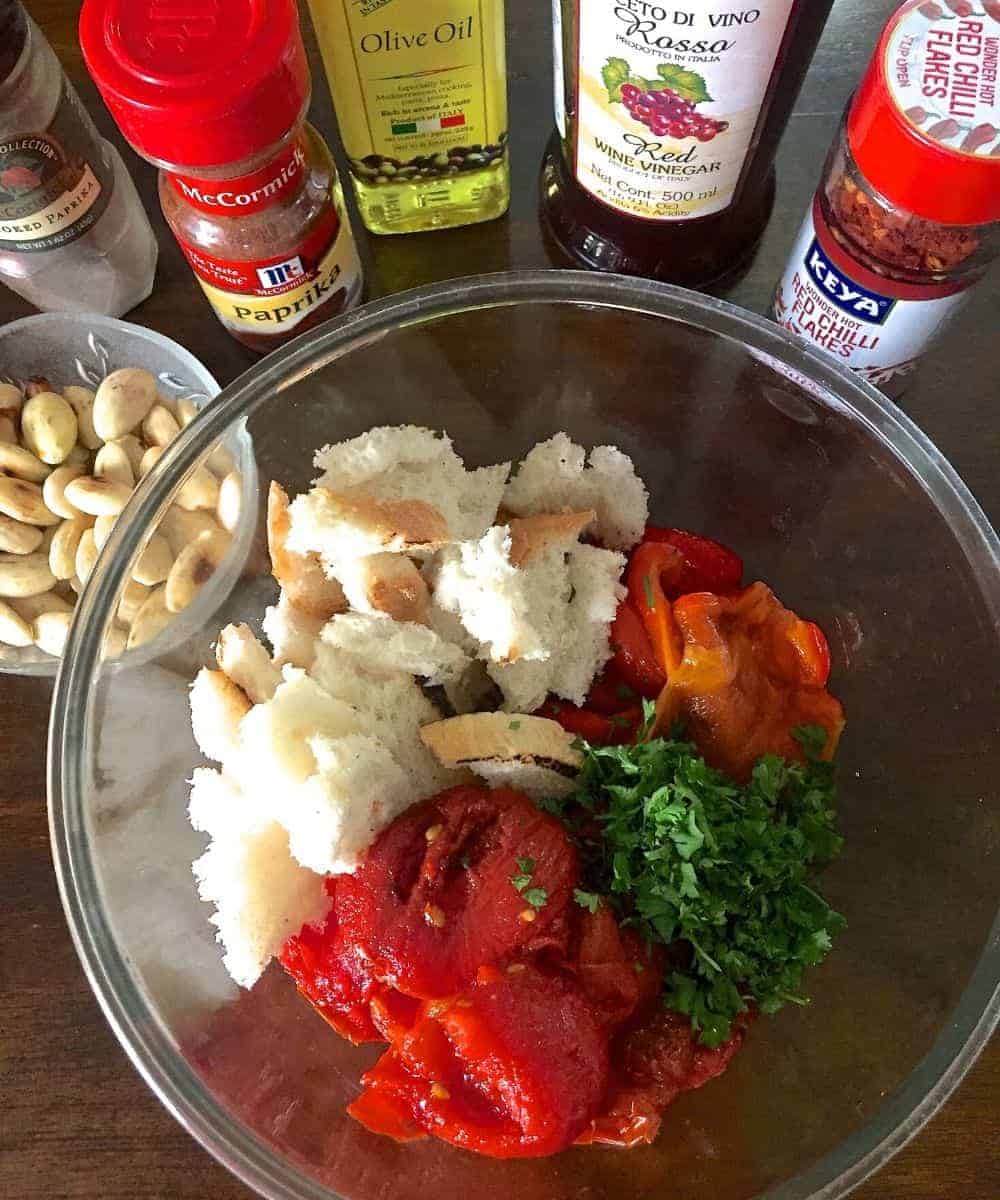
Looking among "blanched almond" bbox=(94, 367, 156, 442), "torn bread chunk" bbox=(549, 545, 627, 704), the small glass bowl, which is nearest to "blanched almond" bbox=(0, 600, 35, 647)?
the small glass bowl

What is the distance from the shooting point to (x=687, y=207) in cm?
104

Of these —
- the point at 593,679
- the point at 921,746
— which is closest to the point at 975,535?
the point at 921,746

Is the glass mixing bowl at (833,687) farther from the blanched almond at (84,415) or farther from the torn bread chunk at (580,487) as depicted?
the blanched almond at (84,415)

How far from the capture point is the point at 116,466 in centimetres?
112

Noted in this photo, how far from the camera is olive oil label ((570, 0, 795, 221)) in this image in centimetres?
83

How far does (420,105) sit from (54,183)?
0.39m

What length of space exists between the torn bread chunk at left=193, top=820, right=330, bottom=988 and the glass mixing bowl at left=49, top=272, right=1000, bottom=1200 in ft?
0.35

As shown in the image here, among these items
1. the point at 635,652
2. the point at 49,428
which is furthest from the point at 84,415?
the point at 635,652

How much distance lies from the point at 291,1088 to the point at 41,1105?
0.88 ft

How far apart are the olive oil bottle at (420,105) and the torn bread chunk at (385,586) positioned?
477 mm

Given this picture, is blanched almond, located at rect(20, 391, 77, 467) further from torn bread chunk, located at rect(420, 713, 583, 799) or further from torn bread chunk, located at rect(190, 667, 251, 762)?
torn bread chunk, located at rect(420, 713, 583, 799)

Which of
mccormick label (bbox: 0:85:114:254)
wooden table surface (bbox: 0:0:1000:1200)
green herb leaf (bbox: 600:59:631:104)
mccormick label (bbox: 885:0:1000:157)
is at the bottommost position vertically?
wooden table surface (bbox: 0:0:1000:1200)

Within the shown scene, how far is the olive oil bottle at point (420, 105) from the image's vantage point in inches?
36.8

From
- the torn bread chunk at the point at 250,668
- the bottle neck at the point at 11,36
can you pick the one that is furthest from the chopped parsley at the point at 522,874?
the bottle neck at the point at 11,36
